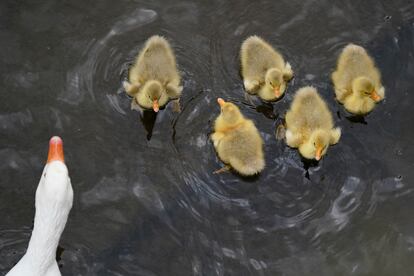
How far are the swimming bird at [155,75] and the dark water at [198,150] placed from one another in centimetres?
13

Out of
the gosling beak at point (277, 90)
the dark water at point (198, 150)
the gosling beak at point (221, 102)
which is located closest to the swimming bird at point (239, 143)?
the gosling beak at point (221, 102)

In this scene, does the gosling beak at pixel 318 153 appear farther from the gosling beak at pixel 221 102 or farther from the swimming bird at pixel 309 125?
the gosling beak at pixel 221 102

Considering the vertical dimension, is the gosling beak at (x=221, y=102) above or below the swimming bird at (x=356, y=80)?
below

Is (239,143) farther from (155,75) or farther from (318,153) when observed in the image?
(155,75)

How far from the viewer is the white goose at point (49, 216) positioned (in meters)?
4.10

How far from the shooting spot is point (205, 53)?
17.0ft

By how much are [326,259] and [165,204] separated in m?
0.94

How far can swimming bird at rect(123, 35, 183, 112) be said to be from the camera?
4867 mm

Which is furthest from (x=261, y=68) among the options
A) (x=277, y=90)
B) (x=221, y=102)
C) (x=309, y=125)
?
(x=309, y=125)

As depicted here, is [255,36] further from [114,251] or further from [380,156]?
[114,251]

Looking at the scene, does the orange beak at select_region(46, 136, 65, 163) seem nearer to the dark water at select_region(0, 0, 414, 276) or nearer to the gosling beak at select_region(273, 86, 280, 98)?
the dark water at select_region(0, 0, 414, 276)

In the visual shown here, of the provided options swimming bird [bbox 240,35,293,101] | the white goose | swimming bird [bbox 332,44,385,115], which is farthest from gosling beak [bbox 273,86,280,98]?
the white goose

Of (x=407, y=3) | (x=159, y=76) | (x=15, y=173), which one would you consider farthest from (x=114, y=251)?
(x=407, y=3)

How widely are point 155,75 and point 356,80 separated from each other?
116 centimetres
